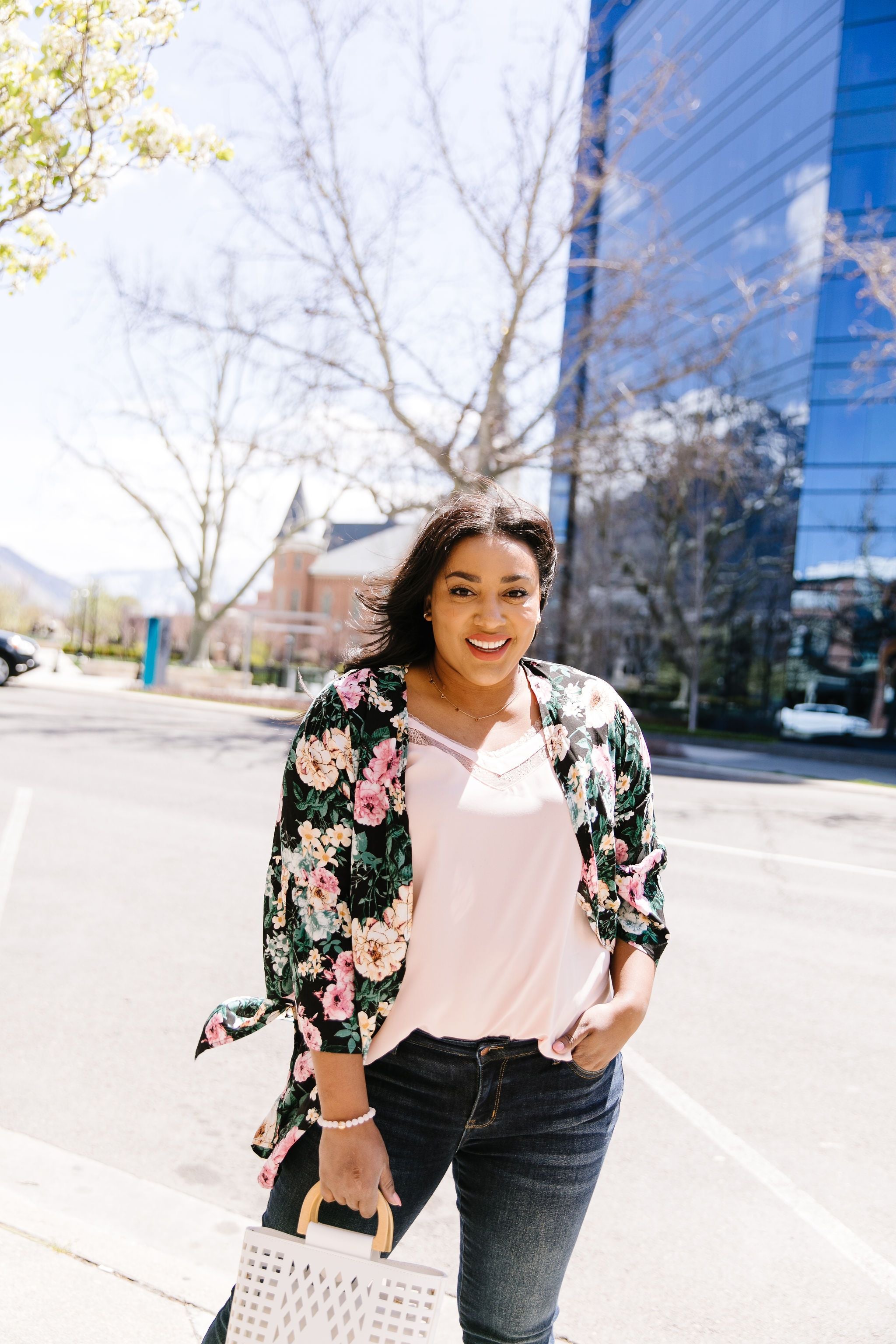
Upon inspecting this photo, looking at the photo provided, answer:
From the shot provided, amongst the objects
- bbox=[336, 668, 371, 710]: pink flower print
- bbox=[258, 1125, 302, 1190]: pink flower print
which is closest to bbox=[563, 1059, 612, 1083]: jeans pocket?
bbox=[258, 1125, 302, 1190]: pink flower print

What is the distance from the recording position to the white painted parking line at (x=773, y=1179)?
2.99m

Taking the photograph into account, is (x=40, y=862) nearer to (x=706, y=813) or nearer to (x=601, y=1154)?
(x=601, y=1154)

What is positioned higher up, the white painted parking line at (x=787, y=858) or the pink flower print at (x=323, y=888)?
Result: the pink flower print at (x=323, y=888)

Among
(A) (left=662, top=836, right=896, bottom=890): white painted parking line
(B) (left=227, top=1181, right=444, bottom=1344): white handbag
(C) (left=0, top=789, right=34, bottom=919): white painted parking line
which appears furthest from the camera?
(A) (left=662, top=836, right=896, bottom=890): white painted parking line

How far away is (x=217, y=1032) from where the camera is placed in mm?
1829

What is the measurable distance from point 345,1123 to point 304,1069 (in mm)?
135

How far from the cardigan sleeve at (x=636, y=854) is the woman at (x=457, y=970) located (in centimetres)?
3

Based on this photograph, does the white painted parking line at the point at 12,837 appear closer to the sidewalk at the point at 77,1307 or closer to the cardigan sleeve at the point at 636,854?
the sidewalk at the point at 77,1307

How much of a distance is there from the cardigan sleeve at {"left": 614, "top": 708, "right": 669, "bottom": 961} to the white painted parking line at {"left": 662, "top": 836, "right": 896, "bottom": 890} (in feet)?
22.9

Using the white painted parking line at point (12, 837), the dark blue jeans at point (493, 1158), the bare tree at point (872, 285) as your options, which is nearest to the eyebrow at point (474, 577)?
the dark blue jeans at point (493, 1158)

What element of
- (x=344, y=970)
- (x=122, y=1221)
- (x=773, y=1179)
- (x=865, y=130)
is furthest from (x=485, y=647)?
(x=865, y=130)

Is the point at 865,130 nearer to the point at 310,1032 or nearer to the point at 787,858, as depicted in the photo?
the point at 787,858

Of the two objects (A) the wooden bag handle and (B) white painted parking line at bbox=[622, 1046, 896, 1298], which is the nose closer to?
(A) the wooden bag handle

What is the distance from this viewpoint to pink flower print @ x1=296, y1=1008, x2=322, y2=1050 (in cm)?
162
